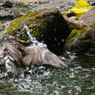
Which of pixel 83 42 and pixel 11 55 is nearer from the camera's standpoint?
pixel 11 55

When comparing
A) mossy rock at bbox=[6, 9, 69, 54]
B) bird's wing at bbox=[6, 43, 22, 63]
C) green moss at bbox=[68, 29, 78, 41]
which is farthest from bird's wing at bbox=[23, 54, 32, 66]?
green moss at bbox=[68, 29, 78, 41]

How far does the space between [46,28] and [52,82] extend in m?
2.56

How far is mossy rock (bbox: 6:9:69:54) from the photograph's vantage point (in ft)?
23.3

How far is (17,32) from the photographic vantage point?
711cm

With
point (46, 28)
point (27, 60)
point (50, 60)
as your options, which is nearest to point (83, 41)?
point (46, 28)

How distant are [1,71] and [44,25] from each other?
2.31 meters

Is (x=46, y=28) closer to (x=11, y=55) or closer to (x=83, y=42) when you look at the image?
(x=83, y=42)

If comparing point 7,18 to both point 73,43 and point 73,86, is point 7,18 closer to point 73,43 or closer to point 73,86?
point 73,43

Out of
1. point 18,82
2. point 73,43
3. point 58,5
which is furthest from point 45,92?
point 58,5

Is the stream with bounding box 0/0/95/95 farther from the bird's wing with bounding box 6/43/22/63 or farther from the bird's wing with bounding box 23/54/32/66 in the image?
the bird's wing with bounding box 6/43/22/63

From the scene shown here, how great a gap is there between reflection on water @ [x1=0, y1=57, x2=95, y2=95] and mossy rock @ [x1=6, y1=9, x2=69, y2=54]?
156 centimetres

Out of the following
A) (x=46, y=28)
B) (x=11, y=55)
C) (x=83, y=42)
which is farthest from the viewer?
(x=46, y=28)

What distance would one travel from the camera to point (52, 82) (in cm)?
497

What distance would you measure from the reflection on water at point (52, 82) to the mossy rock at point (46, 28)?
1556mm
